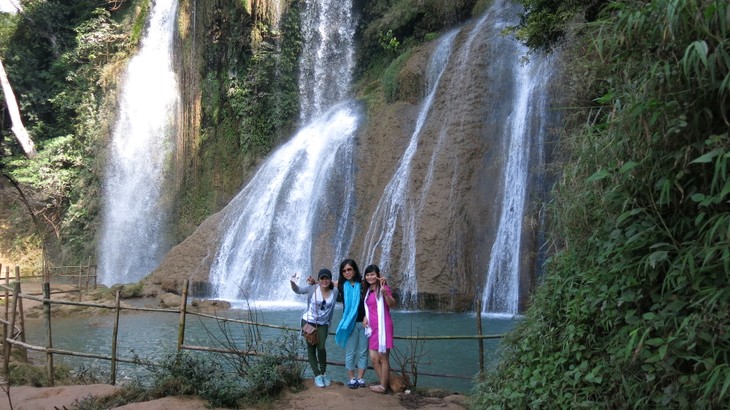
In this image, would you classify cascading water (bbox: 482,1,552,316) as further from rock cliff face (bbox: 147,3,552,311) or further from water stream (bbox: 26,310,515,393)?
water stream (bbox: 26,310,515,393)

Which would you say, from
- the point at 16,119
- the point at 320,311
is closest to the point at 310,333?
the point at 320,311

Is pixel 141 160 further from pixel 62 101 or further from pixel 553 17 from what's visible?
pixel 553 17

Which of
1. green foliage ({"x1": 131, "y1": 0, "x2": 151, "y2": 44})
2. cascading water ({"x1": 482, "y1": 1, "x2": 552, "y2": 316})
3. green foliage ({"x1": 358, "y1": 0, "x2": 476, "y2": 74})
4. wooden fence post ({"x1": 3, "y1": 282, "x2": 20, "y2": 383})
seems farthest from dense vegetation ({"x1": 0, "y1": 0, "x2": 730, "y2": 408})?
green foliage ({"x1": 131, "y1": 0, "x2": 151, "y2": 44})

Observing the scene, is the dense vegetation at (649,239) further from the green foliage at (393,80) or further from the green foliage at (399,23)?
the green foliage at (399,23)

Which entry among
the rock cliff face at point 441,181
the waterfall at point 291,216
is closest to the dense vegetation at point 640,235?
the rock cliff face at point 441,181

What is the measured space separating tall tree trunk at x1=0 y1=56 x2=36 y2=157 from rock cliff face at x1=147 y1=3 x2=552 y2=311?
517 inches

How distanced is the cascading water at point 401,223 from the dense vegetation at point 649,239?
7556 mm

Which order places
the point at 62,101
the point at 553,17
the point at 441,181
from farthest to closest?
the point at 62,101 < the point at 441,181 < the point at 553,17

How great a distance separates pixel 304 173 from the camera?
16203 millimetres

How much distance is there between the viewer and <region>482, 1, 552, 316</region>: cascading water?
1067cm

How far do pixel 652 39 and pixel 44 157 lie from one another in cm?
2597

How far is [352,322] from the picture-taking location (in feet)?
17.6

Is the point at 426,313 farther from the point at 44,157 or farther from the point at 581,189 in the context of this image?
the point at 44,157

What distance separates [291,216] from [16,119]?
16454mm
